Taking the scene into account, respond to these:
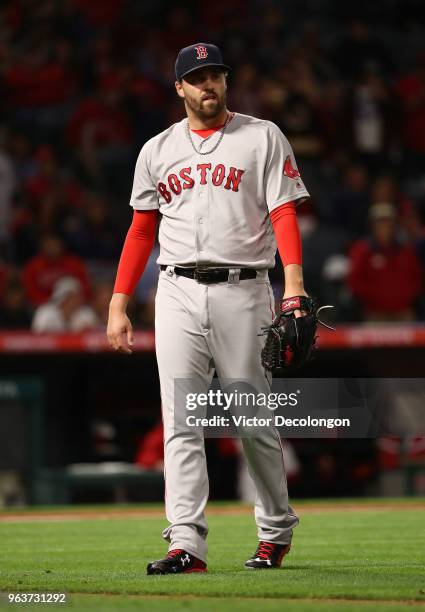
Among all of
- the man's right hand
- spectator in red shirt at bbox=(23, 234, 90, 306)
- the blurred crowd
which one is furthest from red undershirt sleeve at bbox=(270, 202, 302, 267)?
spectator in red shirt at bbox=(23, 234, 90, 306)

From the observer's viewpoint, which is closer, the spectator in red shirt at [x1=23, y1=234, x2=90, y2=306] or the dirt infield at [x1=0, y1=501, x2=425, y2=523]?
the dirt infield at [x1=0, y1=501, x2=425, y2=523]

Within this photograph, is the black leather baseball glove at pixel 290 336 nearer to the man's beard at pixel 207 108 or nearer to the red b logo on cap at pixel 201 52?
the man's beard at pixel 207 108

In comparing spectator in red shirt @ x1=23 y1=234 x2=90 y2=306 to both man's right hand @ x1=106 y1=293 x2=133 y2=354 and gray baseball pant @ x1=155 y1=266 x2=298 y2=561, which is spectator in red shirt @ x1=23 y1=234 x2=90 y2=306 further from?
gray baseball pant @ x1=155 y1=266 x2=298 y2=561

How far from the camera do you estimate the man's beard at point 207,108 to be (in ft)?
17.2

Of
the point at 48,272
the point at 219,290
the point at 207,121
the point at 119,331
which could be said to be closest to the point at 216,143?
the point at 207,121

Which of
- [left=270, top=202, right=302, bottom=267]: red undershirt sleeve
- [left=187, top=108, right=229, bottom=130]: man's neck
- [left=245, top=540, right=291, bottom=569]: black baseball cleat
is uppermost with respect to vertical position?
[left=187, top=108, right=229, bottom=130]: man's neck

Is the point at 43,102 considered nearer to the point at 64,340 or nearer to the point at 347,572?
the point at 64,340

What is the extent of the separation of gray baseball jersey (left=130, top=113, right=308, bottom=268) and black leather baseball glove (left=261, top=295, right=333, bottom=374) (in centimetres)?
29

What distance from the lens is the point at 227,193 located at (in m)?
5.22

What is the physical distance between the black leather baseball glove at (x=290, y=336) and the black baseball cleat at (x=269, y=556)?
0.75m

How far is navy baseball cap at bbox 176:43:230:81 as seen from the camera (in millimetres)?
5188

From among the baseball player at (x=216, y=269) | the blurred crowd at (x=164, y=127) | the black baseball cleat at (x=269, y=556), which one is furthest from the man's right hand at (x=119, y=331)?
the blurred crowd at (x=164, y=127)

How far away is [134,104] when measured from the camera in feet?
49.2

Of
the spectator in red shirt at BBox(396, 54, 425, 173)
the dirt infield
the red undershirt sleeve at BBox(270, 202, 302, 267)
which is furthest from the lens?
the spectator in red shirt at BBox(396, 54, 425, 173)
